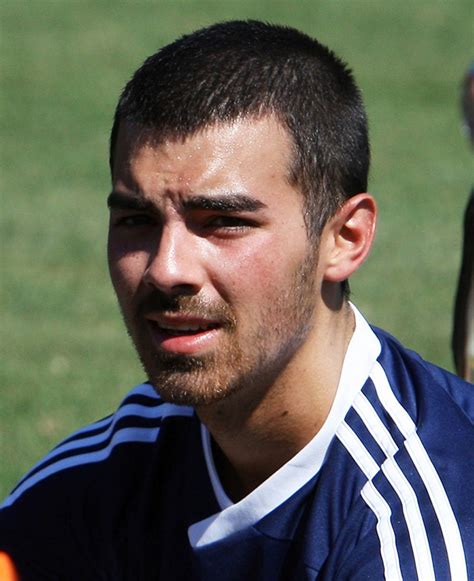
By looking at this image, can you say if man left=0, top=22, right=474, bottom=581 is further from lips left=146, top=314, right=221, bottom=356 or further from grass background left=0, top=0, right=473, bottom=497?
grass background left=0, top=0, right=473, bottom=497

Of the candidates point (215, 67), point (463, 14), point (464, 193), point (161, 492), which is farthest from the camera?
point (463, 14)

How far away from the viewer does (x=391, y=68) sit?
687 inches

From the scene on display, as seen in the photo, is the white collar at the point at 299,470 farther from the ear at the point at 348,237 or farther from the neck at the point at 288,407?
the ear at the point at 348,237

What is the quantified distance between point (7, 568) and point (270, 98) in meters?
1.40

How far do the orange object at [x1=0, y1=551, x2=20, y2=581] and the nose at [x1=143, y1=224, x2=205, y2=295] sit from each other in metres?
0.98

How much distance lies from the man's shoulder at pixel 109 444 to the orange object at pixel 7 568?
14cm

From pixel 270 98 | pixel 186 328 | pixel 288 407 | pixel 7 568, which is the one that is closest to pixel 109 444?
pixel 7 568

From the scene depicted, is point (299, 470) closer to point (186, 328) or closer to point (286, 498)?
point (286, 498)

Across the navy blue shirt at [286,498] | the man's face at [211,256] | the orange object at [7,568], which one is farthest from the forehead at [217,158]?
the orange object at [7,568]

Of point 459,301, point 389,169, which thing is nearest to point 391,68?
point 389,169

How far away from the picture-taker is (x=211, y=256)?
10.0 ft

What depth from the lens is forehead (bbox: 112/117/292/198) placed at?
3.06m

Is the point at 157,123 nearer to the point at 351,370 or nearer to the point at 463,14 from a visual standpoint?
the point at 351,370

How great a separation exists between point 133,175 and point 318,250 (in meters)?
0.46
